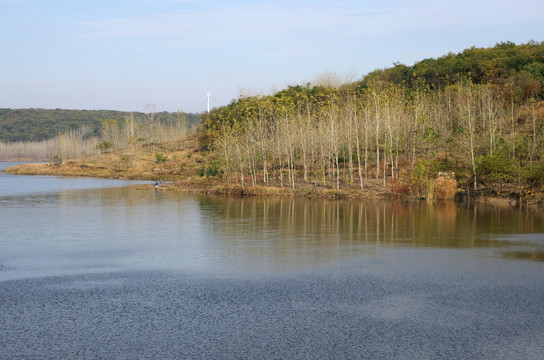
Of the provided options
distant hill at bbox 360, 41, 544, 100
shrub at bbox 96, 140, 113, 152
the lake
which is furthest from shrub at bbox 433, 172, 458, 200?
shrub at bbox 96, 140, 113, 152

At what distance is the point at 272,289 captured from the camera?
17859 mm

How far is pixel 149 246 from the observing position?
86.3 ft

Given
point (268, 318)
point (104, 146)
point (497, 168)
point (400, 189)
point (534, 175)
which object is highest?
point (104, 146)

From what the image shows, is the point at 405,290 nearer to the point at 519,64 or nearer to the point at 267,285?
the point at 267,285

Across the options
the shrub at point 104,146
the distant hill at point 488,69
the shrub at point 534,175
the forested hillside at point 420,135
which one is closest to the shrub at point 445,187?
the forested hillside at point 420,135

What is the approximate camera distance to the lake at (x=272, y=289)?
13.0 metres

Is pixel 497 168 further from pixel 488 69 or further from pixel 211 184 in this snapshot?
pixel 488 69

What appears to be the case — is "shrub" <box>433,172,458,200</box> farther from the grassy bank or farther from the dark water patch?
the dark water patch

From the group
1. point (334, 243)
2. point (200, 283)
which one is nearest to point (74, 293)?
point (200, 283)

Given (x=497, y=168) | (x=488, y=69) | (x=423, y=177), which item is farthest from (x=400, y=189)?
(x=488, y=69)

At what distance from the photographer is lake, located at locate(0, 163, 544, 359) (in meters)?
13.0

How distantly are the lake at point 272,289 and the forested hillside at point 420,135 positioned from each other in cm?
1583

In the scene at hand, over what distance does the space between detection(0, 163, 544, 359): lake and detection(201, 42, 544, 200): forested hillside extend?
15834 millimetres

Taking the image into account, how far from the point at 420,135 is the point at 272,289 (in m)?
46.2
